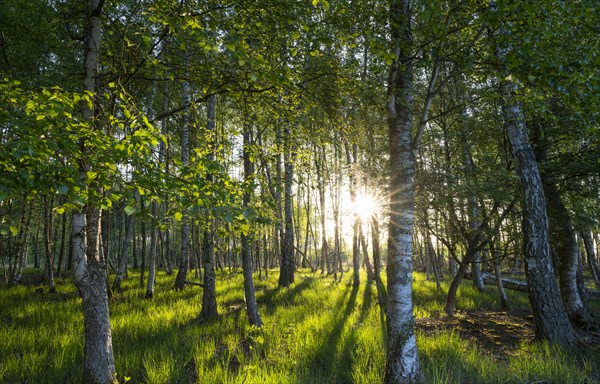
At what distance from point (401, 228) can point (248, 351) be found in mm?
3713

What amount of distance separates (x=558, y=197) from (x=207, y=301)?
892 cm

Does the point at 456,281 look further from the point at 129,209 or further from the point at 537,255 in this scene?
the point at 129,209

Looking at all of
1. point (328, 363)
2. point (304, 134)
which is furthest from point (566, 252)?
point (304, 134)

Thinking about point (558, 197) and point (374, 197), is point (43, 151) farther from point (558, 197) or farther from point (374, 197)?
point (558, 197)

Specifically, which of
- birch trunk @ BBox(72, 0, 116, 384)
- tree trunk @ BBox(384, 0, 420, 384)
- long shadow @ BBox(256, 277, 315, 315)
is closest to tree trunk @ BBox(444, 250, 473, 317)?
long shadow @ BBox(256, 277, 315, 315)

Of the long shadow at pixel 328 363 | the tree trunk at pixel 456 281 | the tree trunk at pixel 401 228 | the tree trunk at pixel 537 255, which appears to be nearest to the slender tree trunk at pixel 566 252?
the tree trunk at pixel 537 255

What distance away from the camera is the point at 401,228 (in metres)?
3.95

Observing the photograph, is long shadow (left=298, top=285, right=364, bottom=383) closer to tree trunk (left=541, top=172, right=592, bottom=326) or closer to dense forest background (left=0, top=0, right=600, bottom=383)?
dense forest background (left=0, top=0, right=600, bottom=383)

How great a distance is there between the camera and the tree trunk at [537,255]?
5566 millimetres

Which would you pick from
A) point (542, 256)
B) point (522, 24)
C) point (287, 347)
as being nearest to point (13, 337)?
point (287, 347)

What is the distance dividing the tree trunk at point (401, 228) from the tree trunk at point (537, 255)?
2.51 meters

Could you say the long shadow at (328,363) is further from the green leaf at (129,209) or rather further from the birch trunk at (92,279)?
the green leaf at (129,209)

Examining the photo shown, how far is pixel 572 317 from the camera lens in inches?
278

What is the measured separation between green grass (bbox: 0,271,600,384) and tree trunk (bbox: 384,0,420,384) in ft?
1.52
